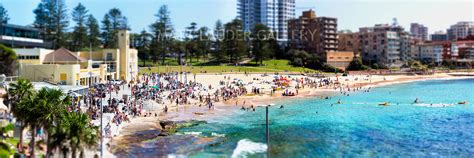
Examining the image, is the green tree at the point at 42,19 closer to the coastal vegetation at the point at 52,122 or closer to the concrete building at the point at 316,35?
the concrete building at the point at 316,35

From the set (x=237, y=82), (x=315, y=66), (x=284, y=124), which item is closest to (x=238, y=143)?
(x=284, y=124)

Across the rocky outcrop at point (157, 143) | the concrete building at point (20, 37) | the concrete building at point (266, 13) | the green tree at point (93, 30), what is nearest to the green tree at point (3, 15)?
the concrete building at point (20, 37)

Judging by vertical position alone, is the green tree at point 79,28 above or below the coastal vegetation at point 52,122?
above

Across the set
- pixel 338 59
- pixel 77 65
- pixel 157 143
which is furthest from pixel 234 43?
pixel 157 143

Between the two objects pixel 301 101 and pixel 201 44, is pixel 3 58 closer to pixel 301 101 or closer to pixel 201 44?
pixel 301 101

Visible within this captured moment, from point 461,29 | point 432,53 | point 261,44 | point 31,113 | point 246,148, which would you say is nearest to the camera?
point 31,113

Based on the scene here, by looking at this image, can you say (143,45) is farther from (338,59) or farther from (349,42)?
(349,42)
